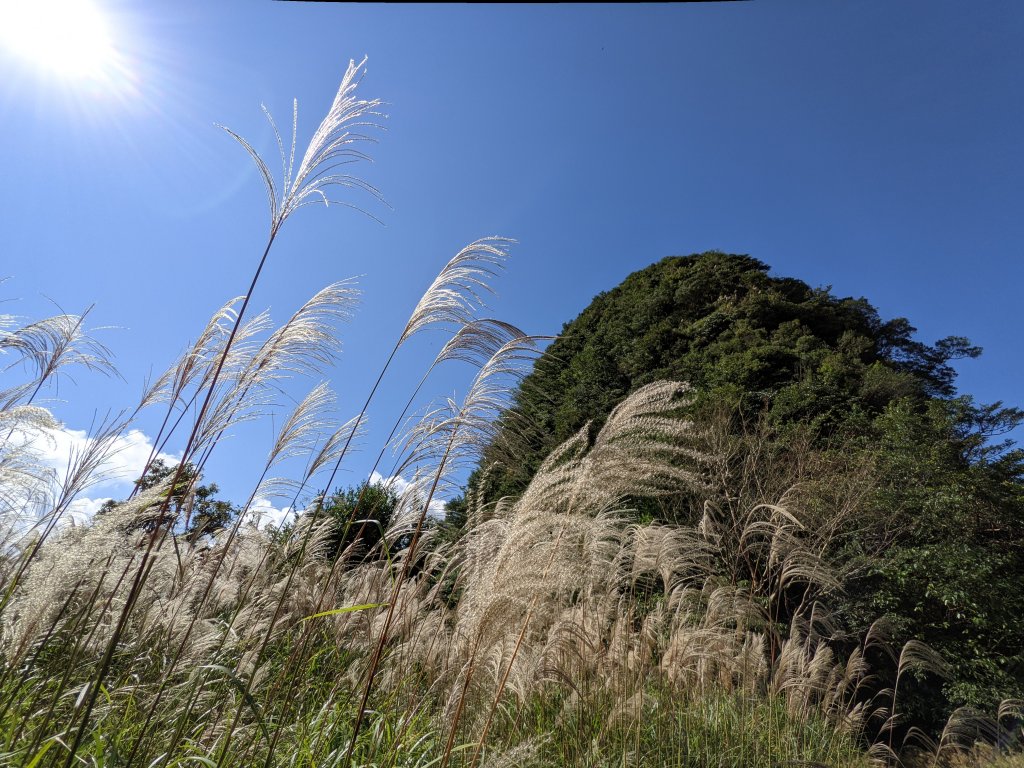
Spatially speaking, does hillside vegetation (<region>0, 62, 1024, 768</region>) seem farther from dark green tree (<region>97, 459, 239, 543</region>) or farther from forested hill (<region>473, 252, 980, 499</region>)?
forested hill (<region>473, 252, 980, 499</region>)

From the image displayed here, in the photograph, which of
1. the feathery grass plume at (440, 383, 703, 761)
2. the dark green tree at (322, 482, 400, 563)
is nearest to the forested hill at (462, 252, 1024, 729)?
the dark green tree at (322, 482, 400, 563)

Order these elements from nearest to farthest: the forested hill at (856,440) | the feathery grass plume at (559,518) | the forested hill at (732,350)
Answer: the feathery grass plume at (559,518) → the forested hill at (856,440) → the forested hill at (732,350)

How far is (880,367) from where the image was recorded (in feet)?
38.3

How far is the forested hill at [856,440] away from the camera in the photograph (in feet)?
27.3

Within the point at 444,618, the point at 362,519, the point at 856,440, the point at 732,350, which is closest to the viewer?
the point at 444,618

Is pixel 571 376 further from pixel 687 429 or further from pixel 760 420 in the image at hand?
pixel 687 429

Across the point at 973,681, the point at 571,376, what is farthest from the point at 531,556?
the point at 571,376

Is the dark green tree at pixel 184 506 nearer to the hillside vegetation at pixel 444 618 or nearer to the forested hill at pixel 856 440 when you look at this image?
the hillside vegetation at pixel 444 618

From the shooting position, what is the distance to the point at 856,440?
413 inches

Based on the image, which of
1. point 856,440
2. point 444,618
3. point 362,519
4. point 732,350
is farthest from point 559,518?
point 732,350

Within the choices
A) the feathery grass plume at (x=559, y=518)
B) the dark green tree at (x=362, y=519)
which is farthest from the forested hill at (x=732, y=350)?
the feathery grass plume at (x=559, y=518)

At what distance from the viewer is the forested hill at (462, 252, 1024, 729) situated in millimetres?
8312

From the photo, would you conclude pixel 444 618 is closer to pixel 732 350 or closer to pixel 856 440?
pixel 856 440

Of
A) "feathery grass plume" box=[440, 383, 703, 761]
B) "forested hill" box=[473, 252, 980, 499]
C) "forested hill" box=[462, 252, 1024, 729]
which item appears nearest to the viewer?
"feathery grass plume" box=[440, 383, 703, 761]
